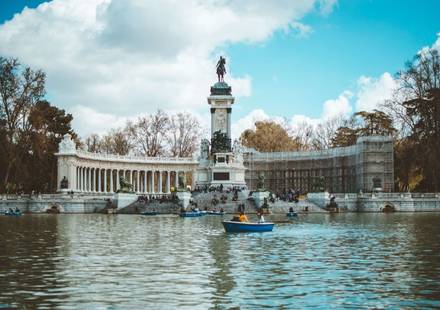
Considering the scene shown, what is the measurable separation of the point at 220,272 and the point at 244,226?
14637mm

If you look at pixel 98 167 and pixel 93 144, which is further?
pixel 93 144

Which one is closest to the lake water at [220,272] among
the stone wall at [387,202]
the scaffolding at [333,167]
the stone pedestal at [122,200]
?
the stone wall at [387,202]

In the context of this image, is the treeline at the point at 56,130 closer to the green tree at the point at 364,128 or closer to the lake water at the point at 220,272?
the green tree at the point at 364,128

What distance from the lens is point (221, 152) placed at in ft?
273

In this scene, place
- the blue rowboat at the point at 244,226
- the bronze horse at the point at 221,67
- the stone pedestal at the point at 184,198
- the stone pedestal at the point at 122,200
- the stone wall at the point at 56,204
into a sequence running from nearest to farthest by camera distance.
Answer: the blue rowboat at the point at 244,226, the stone pedestal at the point at 184,198, the stone pedestal at the point at 122,200, the stone wall at the point at 56,204, the bronze horse at the point at 221,67

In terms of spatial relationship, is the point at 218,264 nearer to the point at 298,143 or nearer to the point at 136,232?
the point at 136,232

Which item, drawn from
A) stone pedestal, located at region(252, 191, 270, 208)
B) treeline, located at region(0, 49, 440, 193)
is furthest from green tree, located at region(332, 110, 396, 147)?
stone pedestal, located at region(252, 191, 270, 208)

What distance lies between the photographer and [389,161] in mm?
77188

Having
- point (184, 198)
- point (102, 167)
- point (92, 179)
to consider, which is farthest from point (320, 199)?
point (92, 179)

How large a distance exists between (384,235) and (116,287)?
19.3m

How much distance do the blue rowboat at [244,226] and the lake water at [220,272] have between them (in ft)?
7.32

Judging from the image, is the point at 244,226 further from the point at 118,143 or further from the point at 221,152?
the point at 118,143

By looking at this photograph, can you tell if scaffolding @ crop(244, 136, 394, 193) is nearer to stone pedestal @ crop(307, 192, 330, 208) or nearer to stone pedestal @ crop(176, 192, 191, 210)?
stone pedestal @ crop(307, 192, 330, 208)

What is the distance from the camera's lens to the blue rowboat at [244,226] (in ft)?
109
